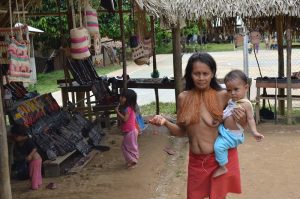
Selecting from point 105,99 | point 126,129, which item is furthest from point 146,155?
point 105,99

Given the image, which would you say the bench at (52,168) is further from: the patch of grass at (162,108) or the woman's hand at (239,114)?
the patch of grass at (162,108)

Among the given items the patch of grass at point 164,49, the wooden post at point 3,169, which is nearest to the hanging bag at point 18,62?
the wooden post at point 3,169

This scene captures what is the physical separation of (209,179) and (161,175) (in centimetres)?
271

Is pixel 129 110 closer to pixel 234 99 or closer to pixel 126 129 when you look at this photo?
pixel 126 129

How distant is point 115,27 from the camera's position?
71.0 ft

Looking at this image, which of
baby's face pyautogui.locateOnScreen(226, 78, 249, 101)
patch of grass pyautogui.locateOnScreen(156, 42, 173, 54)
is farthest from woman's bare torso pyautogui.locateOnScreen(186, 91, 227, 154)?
patch of grass pyautogui.locateOnScreen(156, 42, 173, 54)

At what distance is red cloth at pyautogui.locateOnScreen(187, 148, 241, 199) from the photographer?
338 cm

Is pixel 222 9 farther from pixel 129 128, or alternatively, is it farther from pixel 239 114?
pixel 239 114

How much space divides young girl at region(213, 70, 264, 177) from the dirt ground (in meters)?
1.92

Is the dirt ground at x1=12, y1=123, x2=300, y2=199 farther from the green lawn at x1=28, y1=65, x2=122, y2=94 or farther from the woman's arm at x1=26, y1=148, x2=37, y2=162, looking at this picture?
the green lawn at x1=28, y1=65, x2=122, y2=94

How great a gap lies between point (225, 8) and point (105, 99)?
290cm

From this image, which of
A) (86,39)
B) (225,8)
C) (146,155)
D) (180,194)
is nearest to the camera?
(180,194)

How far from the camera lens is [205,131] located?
3377mm

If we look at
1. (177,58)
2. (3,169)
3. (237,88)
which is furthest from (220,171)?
(177,58)
